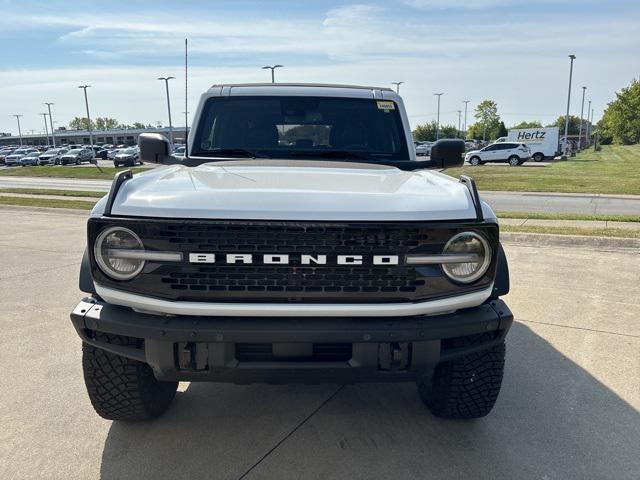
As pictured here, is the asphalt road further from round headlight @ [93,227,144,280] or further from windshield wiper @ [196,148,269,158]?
round headlight @ [93,227,144,280]

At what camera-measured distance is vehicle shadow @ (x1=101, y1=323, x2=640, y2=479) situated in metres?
2.65

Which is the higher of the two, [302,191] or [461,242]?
[302,191]

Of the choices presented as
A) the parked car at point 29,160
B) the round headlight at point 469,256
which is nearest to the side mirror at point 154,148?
the round headlight at point 469,256

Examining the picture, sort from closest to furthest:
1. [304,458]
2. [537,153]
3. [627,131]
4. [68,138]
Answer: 1. [304,458]
2. [537,153]
3. [627,131]
4. [68,138]

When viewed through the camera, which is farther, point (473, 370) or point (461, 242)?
point (473, 370)

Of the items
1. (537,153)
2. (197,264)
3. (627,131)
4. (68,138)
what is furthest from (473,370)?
(68,138)

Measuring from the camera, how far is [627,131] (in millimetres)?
62750

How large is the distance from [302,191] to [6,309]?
403 cm

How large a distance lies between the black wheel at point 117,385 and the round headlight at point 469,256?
1.64m

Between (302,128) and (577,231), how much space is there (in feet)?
19.9

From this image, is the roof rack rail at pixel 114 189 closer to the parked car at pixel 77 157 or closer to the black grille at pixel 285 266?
the black grille at pixel 285 266

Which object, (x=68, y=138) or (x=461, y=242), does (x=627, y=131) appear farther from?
(x=68, y=138)

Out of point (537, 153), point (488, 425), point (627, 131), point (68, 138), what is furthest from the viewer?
point (68, 138)

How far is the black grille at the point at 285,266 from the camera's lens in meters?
2.31
